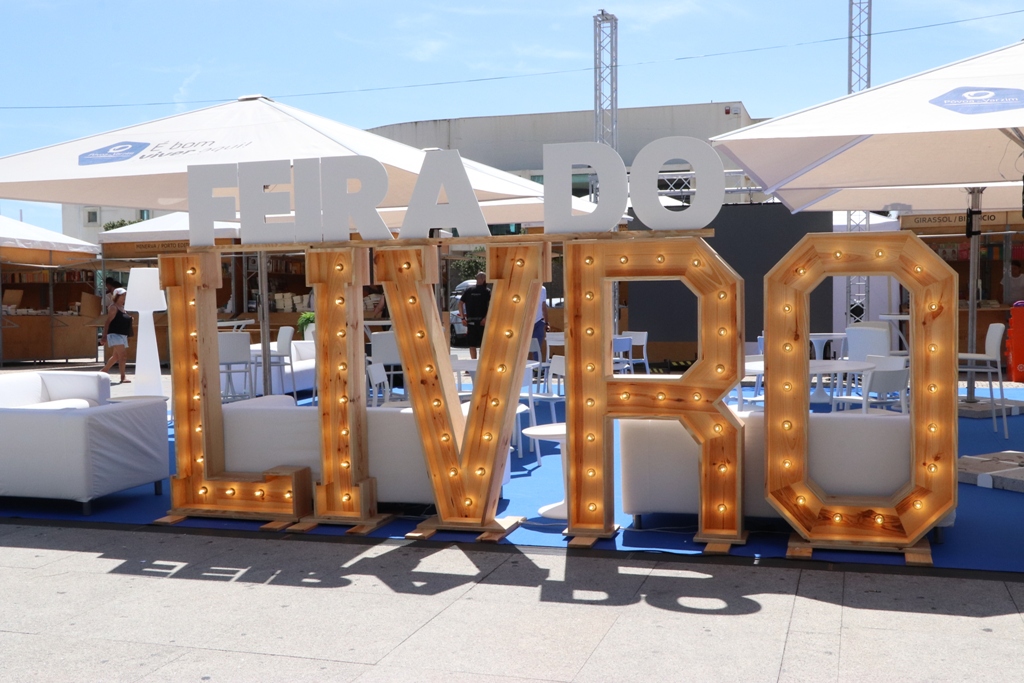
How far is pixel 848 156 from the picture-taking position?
7562 mm

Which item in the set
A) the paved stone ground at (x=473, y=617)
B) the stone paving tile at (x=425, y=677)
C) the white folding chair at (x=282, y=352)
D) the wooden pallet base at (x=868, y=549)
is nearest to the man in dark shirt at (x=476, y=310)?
the white folding chair at (x=282, y=352)

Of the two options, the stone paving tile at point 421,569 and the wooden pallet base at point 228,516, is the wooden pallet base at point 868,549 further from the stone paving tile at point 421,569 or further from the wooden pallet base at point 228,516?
the wooden pallet base at point 228,516

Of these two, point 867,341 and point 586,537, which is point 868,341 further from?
point 586,537

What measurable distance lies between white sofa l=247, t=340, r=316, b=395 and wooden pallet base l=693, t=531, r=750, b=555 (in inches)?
301

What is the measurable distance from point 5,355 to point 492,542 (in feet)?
54.8

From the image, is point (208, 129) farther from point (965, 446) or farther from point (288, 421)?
point (965, 446)

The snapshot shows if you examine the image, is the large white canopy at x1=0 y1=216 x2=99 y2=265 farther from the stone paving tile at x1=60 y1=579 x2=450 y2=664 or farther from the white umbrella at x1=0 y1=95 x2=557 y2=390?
the stone paving tile at x1=60 y1=579 x2=450 y2=664

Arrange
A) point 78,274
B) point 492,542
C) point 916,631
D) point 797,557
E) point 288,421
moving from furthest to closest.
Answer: point 78,274, point 288,421, point 492,542, point 797,557, point 916,631

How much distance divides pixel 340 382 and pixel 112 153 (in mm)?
2500

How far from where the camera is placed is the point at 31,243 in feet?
54.3

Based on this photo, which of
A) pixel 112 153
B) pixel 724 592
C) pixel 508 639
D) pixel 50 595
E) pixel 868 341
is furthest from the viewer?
pixel 868 341

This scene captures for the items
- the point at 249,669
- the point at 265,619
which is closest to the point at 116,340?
the point at 265,619

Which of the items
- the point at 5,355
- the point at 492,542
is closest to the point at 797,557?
the point at 492,542

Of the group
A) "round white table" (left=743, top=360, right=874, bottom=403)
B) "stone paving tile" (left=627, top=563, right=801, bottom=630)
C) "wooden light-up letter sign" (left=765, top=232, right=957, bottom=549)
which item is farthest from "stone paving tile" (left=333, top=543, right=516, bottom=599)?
"round white table" (left=743, top=360, right=874, bottom=403)
